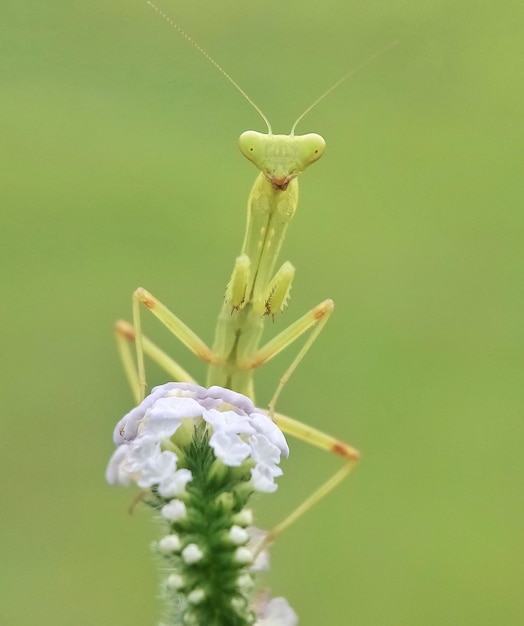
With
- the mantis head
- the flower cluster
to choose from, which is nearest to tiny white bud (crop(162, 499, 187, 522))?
the flower cluster

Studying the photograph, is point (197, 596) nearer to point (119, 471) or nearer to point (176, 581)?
point (176, 581)

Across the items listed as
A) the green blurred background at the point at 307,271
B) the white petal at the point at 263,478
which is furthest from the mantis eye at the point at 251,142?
the green blurred background at the point at 307,271

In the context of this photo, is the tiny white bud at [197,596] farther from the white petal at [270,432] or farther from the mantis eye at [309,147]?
the mantis eye at [309,147]

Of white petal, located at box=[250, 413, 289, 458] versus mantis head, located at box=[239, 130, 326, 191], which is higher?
mantis head, located at box=[239, 130, 326, 191]

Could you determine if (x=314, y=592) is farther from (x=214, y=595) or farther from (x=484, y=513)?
(x=214, y=595)

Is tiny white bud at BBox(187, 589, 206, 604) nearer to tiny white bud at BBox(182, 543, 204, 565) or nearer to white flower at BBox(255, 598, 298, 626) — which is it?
tiny white bud at BBox(182, 543, 204, 565)

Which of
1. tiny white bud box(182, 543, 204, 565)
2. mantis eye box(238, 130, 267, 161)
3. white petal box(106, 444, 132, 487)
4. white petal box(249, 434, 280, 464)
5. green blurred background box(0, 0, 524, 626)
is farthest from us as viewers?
green blurred background box(0, 0, 524, 626)

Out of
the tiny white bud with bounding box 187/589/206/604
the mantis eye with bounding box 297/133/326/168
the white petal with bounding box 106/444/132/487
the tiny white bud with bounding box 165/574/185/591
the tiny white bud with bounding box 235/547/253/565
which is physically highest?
the mantis eye with bounding box 297/133/326/168

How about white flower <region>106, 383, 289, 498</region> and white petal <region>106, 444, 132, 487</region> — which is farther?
white petal <region>106, 444, 132, 487</region>

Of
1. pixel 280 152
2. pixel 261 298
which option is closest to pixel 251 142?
pixel 280 152
